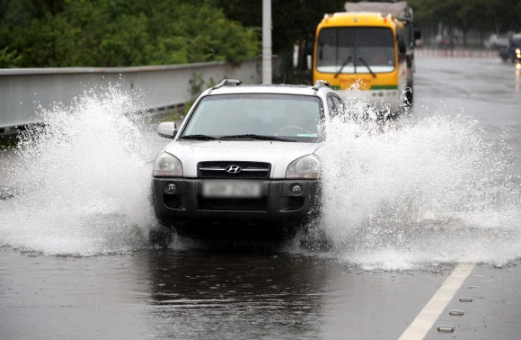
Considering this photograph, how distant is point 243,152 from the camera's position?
10.4 metres

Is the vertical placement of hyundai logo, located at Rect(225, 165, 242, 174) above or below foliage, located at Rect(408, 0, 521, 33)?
above

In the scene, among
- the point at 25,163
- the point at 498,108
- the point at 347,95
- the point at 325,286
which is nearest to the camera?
the point at 325,286

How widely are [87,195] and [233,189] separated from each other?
114 inches

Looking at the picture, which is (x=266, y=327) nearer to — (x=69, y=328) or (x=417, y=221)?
(x=69, y=328)

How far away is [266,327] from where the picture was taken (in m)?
7.21

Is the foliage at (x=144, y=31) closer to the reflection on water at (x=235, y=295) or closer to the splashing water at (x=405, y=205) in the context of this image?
the splashing water at (x=405, y=205)

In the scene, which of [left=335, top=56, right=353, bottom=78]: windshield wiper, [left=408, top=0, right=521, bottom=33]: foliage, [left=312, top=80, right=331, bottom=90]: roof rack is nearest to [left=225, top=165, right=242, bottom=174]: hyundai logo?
[left=312, top=80, right=331, bottom=90]: roof rack

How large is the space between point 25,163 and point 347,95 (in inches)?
522

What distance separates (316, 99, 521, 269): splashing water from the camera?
10.1 m

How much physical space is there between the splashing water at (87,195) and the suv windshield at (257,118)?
82 centimetres

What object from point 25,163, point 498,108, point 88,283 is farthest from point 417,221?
point 498,108

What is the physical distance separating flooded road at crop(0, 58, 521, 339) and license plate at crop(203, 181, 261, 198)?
0.55m

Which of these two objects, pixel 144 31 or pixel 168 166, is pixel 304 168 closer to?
pixel 168 166

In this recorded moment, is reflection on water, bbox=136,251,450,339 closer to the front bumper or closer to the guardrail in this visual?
the front bumper
